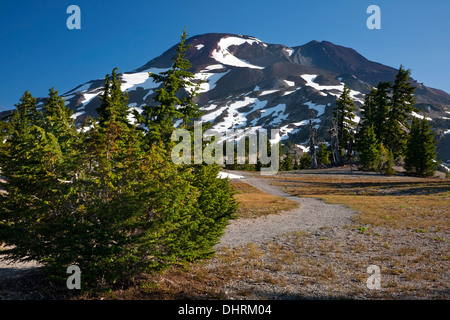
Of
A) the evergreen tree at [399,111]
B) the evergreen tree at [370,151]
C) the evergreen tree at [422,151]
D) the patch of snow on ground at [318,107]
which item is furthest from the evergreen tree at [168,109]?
the patch of snow on ground at [318,107]

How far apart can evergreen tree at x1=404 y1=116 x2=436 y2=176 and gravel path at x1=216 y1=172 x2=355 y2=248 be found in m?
31.7

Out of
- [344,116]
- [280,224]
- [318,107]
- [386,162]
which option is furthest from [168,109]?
[318,107]

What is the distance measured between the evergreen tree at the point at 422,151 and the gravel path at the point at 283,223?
31.7 metres

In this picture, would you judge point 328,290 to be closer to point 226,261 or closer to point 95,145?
point 226,261

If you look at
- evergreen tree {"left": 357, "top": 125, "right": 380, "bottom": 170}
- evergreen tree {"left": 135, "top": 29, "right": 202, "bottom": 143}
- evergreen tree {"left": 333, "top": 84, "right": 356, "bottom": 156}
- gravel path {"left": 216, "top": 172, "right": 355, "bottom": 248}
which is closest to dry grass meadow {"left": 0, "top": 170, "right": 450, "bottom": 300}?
gravel path {"left": 216, "top": 172, "right": 355, "bottom": 248}

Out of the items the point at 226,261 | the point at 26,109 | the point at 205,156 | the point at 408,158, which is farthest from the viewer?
the point at 408,158

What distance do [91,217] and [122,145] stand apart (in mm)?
1941

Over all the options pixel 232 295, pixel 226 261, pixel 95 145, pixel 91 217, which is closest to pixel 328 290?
pixel 232 295

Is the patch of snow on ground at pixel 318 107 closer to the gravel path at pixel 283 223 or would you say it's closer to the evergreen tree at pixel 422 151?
the evergreen tree at pixel 422 151

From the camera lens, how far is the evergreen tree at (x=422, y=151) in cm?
4403

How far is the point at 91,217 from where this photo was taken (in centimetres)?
600

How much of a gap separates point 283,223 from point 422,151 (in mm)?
41179

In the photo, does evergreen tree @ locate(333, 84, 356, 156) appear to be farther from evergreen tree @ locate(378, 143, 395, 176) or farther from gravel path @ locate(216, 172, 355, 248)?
gravel path @ locate(216, 172, 355, 248)

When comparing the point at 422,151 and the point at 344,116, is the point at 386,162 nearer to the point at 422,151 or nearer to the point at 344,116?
the point at 422,151
